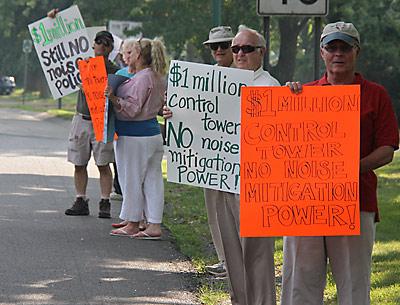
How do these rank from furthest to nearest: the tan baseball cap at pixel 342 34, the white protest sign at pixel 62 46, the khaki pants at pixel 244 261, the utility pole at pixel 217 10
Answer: the white protest sign at pixel 62 46 → the utility pole at pixel 217 10 → the khaki pants at pixel 244 261 → the tan baseball cap at pixel 342 34

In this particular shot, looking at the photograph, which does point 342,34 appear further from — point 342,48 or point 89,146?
point 89,146

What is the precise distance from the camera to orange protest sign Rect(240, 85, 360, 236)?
620 cm

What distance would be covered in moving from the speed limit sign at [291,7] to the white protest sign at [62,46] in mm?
4175

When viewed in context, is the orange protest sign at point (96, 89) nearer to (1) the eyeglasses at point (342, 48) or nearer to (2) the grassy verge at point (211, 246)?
(2) the grassy verge at point (211, 246)

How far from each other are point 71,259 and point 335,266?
4344 millimetres

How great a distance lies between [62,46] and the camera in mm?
13945

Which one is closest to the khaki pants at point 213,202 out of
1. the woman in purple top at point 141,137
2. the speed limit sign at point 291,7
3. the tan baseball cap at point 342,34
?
the tan baseball cap at point 342,34

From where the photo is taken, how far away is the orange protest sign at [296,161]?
244 inches

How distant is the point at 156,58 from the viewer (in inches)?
437

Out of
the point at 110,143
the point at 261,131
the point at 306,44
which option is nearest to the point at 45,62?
the point at 110,143

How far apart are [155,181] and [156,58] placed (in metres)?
1.25

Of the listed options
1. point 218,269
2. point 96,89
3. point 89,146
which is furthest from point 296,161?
point 89,146

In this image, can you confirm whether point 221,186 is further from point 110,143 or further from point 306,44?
point 306,44

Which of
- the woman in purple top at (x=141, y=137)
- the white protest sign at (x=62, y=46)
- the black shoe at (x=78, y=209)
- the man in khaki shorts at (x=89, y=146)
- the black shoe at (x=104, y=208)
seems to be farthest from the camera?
the white protest sign at (x=62, y=46)
